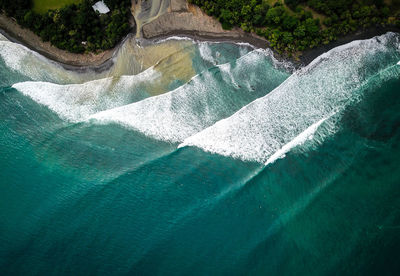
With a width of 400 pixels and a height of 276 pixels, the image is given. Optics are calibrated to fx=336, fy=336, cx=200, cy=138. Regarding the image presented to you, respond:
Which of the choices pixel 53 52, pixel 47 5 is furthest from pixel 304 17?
pixel 47 5

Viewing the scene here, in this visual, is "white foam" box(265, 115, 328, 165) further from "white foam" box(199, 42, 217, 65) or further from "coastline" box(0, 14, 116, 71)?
"coastline" box(0, 14, 116, 71)

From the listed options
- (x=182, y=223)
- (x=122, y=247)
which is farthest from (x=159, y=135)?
(x=122, y=247)

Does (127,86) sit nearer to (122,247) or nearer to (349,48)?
(122,247)

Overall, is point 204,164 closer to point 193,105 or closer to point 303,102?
point 193,105

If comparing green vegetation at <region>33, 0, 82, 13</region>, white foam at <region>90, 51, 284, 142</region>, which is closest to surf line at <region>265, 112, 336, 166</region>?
white foam at <region>90, 51, 284, 142</region>

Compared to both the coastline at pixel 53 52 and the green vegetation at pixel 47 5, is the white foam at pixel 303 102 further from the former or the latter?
the green vegetation at pixel 47 5

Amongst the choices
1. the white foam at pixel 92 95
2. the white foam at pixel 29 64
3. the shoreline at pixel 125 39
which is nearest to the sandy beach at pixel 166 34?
the shoreline at pixel 125 39
